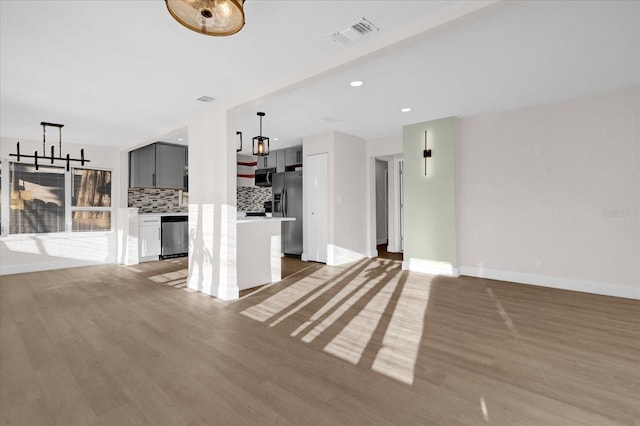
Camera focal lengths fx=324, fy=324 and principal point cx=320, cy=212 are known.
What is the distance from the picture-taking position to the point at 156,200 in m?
7.62

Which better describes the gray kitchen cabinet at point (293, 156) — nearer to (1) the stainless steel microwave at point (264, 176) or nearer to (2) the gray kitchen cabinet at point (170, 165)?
(1) the stainless steel microwave at point (264, 176)

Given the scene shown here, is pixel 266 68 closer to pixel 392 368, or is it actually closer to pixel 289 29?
pixel 289 29

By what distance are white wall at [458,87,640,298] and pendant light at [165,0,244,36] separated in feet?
14.7

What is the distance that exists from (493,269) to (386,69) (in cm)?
350

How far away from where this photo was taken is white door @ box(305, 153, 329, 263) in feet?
20.6

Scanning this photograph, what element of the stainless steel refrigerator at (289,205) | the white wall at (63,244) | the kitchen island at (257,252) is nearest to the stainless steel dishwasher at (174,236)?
the white wall at (63,244)

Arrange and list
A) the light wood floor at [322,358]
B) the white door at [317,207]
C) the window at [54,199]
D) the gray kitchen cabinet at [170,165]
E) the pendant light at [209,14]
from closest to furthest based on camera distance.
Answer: the pendant light at [209,14]
the light wood floor at [322,358]
the window at [54,199]
the white door at [317,207]
the gray kitchen cabinet at [170,165]

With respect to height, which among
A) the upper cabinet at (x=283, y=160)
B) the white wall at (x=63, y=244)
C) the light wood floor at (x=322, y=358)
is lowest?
the light wood floor at (x=322, y=358)

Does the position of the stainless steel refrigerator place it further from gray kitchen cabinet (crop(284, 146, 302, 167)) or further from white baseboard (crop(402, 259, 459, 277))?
white baseboard (crop(402, 259, 459, 277))

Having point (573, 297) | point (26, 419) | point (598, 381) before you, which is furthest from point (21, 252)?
point (573, 297)

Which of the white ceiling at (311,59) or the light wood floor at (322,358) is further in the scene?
the white ceiling at (311,59)

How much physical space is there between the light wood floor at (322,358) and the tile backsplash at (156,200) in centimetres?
342

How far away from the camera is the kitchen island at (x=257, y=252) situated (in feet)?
14.3

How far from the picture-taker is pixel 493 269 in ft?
16.4
